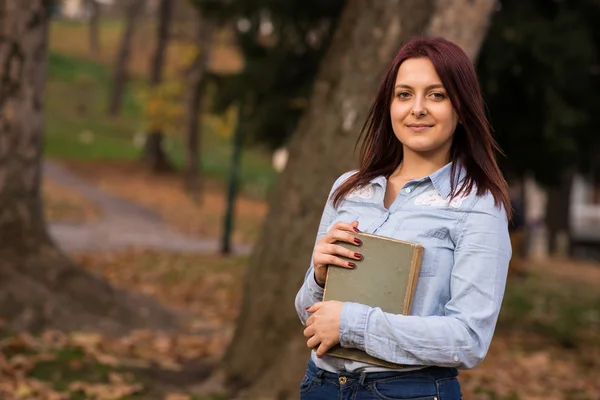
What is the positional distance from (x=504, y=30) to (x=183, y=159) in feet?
123

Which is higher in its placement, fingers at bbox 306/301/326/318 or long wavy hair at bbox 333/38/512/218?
long wavy hair at bbox 333/38/512/218

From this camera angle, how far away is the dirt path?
17.8 m

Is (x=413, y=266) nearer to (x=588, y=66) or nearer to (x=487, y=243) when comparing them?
(x=487, y=243)

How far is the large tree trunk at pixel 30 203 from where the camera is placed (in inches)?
324

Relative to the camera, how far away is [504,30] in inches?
411

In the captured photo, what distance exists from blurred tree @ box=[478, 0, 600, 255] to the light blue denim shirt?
790 cm

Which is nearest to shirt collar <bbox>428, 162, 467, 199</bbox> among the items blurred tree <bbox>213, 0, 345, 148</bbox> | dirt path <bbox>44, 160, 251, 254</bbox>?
blurred tree <bbox>213, 0, 345, 148</bbox>

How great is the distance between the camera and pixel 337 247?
2.74 m

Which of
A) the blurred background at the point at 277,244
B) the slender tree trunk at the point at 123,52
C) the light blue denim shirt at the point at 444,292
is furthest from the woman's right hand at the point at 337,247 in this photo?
the slender tree trunk at the point at 123,52

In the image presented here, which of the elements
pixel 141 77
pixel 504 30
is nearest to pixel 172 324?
→ pixel 504 30

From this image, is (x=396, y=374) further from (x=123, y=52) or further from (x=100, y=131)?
(x=100, y=131)

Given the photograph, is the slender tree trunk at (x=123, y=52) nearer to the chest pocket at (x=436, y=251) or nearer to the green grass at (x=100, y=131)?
the green grass at (x=100, y=131)

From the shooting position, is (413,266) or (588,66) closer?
(413,266)

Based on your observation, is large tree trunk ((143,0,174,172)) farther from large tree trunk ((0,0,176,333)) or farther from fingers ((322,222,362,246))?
fingers ((322,222,362,246))
